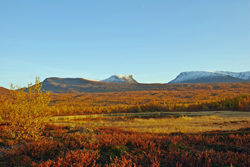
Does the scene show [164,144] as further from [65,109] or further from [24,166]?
[65,109]

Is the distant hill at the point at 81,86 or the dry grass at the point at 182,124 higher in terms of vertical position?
the distant hill at the point at 81,86

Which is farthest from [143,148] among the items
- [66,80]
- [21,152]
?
[66,80]

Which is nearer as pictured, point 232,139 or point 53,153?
point 53,153

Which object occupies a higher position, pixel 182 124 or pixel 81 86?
pixel 81 86

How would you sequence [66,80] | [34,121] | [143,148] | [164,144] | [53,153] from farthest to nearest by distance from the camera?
[66,80] < [34,121] < [164,144] < [143,148] < [53,153]

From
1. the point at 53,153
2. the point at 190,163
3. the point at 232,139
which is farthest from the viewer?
the point at 232,139

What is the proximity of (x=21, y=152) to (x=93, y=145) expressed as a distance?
2805 millimetres

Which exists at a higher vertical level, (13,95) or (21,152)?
(13,95)

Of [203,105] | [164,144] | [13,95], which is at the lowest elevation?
[203,105]

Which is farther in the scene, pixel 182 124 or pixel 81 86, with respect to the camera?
pixel 81 86

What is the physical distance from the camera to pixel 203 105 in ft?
150

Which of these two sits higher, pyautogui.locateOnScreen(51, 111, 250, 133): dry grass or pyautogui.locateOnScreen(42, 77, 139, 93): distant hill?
pyautogui.locateOnScreen(42, 77, 139, 93): distant hill

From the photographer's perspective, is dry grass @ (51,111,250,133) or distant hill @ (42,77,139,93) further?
distant hill @ (42,77,139,93)

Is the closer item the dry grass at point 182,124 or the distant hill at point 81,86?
the dry grass at point 182,124
